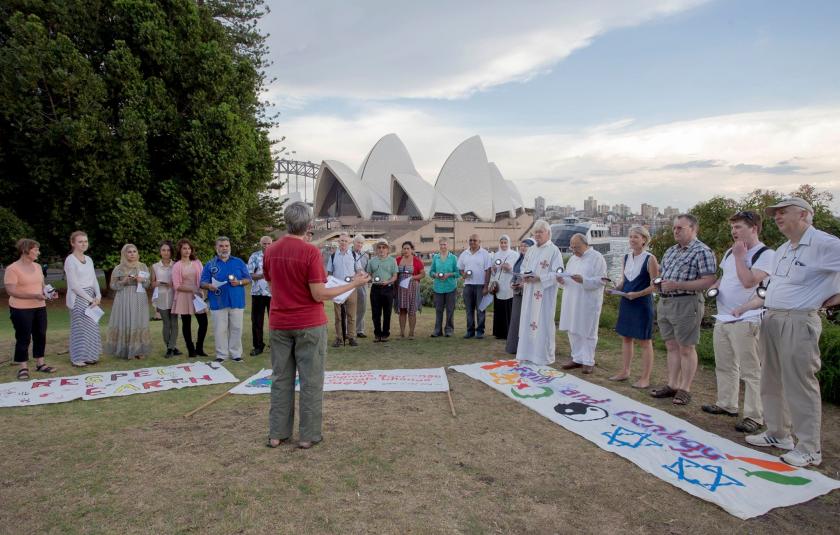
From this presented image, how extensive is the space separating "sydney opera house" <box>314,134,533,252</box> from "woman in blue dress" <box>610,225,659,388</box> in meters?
40.6

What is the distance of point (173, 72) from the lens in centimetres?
1249

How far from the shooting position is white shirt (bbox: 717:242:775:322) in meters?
4.03

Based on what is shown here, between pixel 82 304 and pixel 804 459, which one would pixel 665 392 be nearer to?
pixel 804 459

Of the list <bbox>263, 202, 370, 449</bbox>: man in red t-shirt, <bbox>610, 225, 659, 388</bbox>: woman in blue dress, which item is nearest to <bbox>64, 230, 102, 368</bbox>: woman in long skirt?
<bbox>263, 202, 370, 449</bbox>: man in red t-shirt

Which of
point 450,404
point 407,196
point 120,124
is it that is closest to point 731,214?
point 450,404

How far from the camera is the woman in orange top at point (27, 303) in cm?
585

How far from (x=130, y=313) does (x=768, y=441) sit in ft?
25.3

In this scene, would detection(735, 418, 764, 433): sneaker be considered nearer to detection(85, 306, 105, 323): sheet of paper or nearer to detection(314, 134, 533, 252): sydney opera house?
detection(85, 306, 105, 323): sheet of paper

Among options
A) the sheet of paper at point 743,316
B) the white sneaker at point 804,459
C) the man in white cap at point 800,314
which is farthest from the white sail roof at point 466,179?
the white sneaker at point 804,459

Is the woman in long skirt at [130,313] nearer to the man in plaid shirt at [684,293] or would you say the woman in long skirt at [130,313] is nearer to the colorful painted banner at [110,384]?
the colorful painted banner at [110,384]

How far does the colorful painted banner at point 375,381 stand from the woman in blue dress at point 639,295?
2219mm

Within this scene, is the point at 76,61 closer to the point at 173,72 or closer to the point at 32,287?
the point at 173,72

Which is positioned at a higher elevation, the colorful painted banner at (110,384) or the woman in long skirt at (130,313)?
the woman in long skirt at (130,313)

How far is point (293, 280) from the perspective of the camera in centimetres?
364
